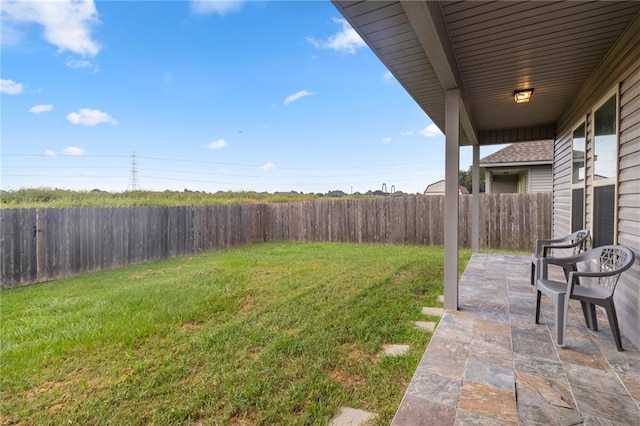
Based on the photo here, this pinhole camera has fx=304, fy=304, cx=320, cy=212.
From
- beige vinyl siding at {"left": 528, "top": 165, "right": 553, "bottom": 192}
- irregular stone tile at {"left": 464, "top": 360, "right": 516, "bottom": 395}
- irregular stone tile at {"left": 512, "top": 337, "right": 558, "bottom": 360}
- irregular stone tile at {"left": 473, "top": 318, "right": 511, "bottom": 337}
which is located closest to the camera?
irregular stone tile at {"left": 464, "top": 360, "right": 516, "bottom": 395}

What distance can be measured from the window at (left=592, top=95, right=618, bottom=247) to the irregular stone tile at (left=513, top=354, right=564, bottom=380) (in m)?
1.51

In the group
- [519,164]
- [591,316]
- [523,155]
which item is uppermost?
[523,155]

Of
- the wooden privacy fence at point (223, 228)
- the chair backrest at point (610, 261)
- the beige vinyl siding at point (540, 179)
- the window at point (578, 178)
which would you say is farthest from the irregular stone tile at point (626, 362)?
the beige vinyl siding at point (540, 179)

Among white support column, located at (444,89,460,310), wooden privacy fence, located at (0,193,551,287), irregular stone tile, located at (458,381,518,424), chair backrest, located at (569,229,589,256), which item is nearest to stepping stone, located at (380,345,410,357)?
irregular stone tile, located at (458,381,518,424)

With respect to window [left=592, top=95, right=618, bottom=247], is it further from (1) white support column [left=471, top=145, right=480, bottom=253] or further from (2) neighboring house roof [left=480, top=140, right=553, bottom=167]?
(2) neighboring house roof [left=480, top=140, right=553, bottom=167]

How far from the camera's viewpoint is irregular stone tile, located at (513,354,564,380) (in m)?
1.82

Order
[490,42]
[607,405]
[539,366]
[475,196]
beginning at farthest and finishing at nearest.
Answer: [475,196] → [490,42] → [539,366] → [607,405]

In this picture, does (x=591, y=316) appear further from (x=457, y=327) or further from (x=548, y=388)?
(x=548, y=388)

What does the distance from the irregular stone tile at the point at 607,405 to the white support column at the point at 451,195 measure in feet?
4.32

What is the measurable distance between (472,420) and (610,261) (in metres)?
2.18

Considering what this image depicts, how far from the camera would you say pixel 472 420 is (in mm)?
1433

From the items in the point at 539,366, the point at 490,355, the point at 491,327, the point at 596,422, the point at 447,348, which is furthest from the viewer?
the point at 491,327

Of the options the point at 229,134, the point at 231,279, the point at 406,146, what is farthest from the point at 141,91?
the point at 406,146

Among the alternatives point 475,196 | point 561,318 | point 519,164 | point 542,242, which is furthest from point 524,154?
point 561,318
